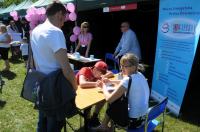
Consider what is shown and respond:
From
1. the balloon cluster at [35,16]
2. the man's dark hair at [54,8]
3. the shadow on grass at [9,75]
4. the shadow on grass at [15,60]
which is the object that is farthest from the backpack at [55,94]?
the shadow on grass at [15,60]

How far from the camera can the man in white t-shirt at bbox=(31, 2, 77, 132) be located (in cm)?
266

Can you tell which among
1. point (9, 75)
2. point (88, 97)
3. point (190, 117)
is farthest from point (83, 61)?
point (88, 97)

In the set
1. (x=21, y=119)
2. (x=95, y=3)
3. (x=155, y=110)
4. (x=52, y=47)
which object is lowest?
(x=21, y=119)

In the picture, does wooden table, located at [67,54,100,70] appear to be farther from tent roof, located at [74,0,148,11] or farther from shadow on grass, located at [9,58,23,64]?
shadow on grass, located at [9,58,23,64]

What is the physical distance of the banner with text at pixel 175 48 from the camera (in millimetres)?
4906

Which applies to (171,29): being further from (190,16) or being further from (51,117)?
(51,117)

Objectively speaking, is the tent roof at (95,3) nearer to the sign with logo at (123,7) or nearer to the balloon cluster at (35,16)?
the sign with logo at (123,7)

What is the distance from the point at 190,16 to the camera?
4.95 metres

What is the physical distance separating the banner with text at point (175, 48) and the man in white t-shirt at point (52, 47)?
270 cm

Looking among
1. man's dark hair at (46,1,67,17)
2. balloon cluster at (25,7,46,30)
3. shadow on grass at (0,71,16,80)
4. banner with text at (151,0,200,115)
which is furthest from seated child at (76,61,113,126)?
shadow on grass at (0,71,16,80)

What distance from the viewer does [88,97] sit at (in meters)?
3.51

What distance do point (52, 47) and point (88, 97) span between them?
1.03 meters

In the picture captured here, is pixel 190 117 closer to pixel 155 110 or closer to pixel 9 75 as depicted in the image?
pixel 155 110

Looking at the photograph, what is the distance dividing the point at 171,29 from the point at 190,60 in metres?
0.80
